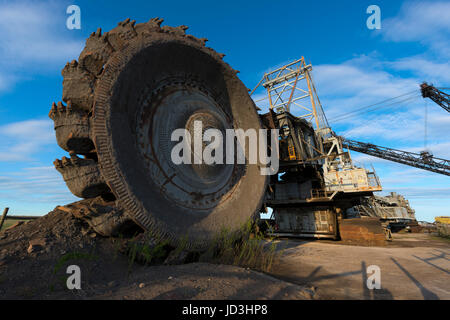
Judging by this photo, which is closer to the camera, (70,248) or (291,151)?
(70,248)

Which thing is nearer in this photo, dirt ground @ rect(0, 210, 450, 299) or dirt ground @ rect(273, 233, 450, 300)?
dirt ground @ rect(0, 210, 450, 299)

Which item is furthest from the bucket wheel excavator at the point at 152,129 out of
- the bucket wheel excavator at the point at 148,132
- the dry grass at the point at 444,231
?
the dry grass at the point at 444,231

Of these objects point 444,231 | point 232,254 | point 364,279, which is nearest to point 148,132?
point 232,254

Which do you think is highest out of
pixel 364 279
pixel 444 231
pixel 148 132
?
pixel 148 132

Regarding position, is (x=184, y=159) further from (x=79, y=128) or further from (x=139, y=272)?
(x=139, y=272)

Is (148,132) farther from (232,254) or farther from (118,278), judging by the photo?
(232,254)

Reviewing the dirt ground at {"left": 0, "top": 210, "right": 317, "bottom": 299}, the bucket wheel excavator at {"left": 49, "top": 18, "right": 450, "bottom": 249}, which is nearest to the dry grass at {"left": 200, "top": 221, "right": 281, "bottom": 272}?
the bucket wheel excavator at {"left": 49, "top": 18, "right": 450, "bottom": 249}

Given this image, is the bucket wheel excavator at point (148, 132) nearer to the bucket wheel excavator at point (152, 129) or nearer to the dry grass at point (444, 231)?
the bucket wheel excavator at point (152, 129)

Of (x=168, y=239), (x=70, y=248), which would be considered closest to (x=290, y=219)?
(x=168, y=239)

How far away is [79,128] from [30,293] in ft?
7.27

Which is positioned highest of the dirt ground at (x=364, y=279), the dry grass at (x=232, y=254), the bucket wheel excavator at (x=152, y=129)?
the bucket wheel excavator at (x=152, y=129)

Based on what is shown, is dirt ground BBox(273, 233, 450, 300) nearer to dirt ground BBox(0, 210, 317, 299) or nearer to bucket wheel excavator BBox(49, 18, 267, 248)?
dirt ground BBox(0, 210, 317, 299)

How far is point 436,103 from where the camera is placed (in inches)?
1240

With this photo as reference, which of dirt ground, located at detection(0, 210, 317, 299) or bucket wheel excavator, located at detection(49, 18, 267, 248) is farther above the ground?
bucket wheel excavator, located at detection(49, 18, 267, 248)
